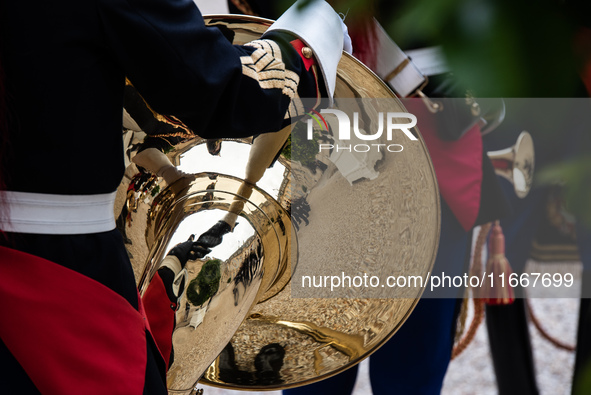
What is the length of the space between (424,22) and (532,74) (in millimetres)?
40

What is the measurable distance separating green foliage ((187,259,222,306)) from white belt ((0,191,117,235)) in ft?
0.57

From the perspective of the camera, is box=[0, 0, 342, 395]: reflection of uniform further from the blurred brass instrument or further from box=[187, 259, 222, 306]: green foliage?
the blurred brass instrument

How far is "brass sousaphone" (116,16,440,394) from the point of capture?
954 millimetres

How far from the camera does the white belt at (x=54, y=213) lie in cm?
60

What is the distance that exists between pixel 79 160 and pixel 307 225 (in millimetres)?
472

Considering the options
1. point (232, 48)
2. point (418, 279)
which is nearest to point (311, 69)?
point (232, 48)

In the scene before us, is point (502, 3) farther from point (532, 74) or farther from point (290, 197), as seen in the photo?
point (290, 197)

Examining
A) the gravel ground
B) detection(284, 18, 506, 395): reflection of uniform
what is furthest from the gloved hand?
the gravel ground

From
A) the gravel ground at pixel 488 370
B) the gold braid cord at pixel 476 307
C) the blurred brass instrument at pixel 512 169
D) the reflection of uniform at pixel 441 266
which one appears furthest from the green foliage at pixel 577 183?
the gravel ground at pixel 488 370

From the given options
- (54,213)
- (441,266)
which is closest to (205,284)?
(54,213)

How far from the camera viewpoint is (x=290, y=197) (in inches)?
39.7

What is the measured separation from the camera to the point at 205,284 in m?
0.81

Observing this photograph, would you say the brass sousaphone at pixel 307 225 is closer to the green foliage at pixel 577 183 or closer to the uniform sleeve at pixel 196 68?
the uniform sleeve at pixel 196 68

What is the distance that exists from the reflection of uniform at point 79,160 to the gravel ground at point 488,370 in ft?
4.03
